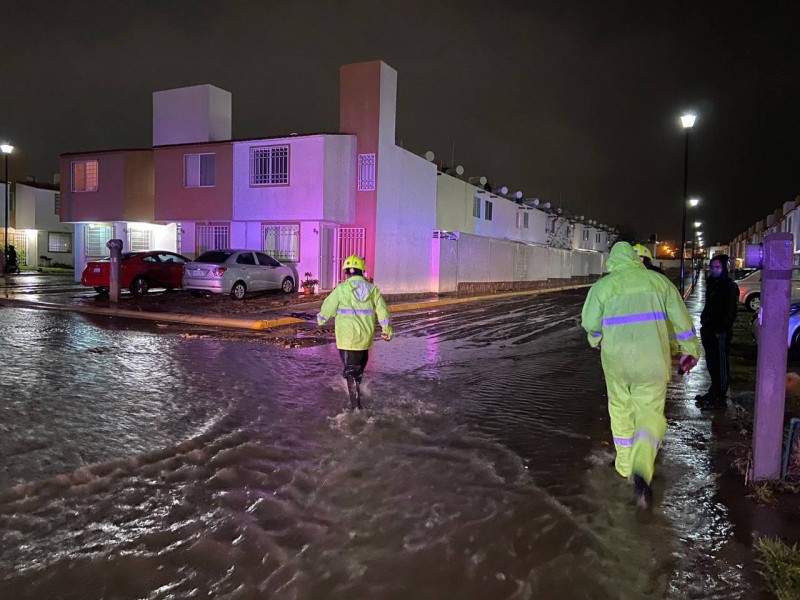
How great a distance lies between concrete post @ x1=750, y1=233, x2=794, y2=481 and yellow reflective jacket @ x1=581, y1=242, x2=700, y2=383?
24.2 inches

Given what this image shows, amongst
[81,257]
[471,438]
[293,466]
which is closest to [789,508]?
[471,438]

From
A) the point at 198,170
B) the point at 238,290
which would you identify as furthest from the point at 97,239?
the point at 238,290

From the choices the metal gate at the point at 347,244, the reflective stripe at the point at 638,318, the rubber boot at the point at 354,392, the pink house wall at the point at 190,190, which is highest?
the pink house wall at the point at 190,190

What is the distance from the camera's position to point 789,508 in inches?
165

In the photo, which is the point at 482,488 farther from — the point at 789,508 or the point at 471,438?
the point at 789,508

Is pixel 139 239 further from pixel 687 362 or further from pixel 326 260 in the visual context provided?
pixel 687 362

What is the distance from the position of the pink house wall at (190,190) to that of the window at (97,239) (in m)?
3.86

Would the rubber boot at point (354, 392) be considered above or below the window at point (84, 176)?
below

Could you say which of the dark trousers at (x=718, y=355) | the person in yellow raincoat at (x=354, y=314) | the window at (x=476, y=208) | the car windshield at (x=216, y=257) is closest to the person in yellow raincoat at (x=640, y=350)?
the person in yellow raincoat at (x=354, y=314)

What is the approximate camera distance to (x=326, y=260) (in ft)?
72.9

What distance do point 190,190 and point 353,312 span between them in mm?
19132

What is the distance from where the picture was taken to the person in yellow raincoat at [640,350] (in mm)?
4172

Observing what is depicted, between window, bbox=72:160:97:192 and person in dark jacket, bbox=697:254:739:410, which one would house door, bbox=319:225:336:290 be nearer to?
window, bbox=72:160:97:192

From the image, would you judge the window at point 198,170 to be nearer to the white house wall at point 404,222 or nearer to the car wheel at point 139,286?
the car wheel at point 139,286
